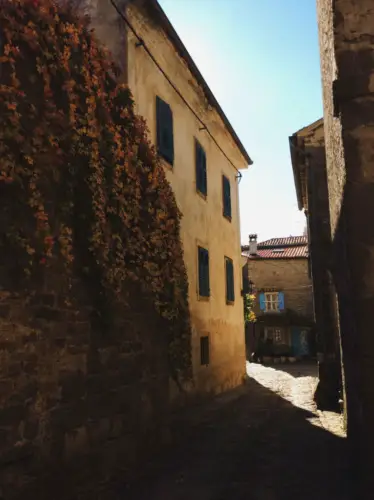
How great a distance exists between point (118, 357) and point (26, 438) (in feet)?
6.09

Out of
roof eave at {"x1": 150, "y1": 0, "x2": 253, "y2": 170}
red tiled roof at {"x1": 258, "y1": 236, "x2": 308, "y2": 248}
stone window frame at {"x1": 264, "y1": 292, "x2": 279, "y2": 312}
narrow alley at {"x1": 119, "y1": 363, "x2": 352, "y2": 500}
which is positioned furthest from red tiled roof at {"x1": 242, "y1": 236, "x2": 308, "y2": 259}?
narrow alley at {"x1": 119, "y1": 363, "x2": 352, "y2": 500}

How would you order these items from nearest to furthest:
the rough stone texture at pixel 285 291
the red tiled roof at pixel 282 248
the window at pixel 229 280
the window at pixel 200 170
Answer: the window at pixel 200 170
the window at pixel 229 280
the rough stone texture at pixel 285 291
the red tiled roof at pixel 282 248

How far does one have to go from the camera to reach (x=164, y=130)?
952 centimetres

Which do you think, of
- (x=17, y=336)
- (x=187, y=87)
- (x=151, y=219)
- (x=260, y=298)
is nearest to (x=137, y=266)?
(x=151, y=219)

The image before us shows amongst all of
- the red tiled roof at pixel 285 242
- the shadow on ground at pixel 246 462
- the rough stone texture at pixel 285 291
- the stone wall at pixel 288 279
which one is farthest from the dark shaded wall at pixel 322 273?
the red tiled roof at pixel 285 242

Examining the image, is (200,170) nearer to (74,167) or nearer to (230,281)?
(230,281)

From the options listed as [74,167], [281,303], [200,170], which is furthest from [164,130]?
[281,303]

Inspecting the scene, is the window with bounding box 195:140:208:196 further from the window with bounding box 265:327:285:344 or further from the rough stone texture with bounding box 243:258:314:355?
the window with bounding box 265:327:285:344

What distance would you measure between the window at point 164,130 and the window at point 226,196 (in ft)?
13.7

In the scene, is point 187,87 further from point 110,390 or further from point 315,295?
point 110,390

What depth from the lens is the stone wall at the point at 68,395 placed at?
15.1 ft

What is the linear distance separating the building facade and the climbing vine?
430 centimetres

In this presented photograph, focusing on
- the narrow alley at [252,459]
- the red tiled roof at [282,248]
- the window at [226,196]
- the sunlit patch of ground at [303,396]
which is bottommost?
the sunlit patch of ground at [303,396]

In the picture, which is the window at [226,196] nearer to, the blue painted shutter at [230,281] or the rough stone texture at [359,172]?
the blue painted shutter at [230,281]
